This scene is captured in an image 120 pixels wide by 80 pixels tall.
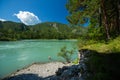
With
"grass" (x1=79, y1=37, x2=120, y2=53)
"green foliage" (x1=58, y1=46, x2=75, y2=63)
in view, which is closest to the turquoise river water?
"green foliage" (x1=58, y1=46, x2=75, y2=63)

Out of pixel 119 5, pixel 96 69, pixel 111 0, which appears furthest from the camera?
pixel 111 0

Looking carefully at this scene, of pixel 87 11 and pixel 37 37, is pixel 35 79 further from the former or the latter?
pixel 37 37

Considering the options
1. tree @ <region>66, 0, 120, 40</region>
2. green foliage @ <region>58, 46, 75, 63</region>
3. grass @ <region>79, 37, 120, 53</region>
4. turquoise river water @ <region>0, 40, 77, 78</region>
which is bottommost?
turquoise river water @ <region>0, 40, 77, 78</region>

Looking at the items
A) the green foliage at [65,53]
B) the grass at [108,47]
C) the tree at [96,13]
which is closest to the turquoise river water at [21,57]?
the green foliage at [65,53]

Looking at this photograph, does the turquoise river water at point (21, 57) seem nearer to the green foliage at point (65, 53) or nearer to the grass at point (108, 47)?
the green foliage at point (65, 53)

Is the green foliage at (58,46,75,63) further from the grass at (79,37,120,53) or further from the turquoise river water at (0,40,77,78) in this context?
the grass at (79,37,120,53)

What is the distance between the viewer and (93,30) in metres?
22.3

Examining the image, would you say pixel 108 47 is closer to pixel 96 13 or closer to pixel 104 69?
pixel 104 69

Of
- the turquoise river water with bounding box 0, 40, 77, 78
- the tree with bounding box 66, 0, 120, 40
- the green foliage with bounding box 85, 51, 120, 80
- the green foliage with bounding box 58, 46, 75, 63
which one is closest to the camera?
the green foliage with bounding box 85, 51, 120, 80

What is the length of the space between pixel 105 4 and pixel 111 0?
725 mm

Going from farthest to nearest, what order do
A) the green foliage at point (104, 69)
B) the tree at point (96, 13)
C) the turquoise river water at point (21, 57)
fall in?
the turquoise river water at point (21, 57) < the tree at point (96, 13) < the green foliage at point (104, 69)

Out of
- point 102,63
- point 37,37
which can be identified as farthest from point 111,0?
point 37,37

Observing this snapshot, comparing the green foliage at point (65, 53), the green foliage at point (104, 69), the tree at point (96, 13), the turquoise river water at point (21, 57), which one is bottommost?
the turquoise river water at point (21, 57)

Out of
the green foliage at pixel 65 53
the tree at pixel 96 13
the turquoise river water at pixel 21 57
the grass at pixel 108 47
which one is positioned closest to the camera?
the grass at pixel 108 47
